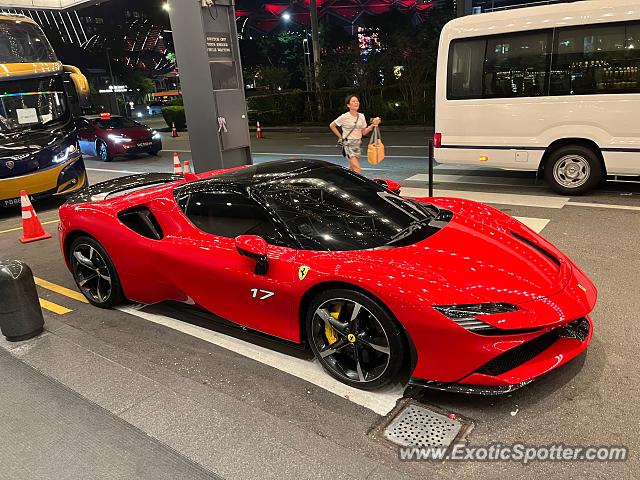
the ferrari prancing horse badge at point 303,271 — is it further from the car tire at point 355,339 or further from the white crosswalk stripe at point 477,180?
the white crosswalk stripe at point 477,180

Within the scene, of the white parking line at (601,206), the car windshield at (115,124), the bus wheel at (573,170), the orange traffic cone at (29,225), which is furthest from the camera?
the car windshield at (115,124)

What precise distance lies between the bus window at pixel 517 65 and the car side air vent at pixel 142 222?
6.20 meters

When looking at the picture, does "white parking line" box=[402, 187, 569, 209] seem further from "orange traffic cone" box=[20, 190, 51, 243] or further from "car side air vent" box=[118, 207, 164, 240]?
"orange traffic cone" box=[20, 190, 51, 243]

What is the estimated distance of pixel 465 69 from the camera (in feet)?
27.1

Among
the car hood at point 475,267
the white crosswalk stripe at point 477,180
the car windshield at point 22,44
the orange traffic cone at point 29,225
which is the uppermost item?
the car windshield at point 22,44

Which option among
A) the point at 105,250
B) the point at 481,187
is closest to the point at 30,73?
the point at 105,250

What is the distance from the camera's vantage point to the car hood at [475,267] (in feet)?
8.96

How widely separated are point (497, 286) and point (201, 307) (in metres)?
2.16

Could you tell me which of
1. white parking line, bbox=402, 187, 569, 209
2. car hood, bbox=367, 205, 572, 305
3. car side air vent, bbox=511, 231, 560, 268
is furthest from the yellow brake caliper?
white parking line, bbox=402, 187, 569, 209

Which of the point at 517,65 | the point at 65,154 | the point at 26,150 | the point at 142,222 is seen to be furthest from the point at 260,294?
the point at 65,154

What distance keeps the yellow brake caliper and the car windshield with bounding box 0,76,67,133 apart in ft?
27.9

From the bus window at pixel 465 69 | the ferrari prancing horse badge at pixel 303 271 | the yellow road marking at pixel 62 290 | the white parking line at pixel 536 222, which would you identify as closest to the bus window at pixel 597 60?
the bus window at pixel 465 69

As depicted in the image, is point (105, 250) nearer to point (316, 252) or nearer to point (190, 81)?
point (316, 252)

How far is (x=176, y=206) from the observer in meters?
3.93
